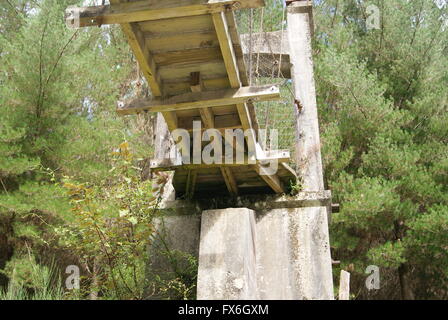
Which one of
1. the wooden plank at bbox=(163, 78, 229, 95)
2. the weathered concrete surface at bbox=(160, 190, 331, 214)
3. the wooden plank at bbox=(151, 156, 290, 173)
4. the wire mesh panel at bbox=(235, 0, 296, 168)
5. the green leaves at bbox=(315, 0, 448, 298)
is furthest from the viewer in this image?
the green leaves at bbox=(315, 0, 448, 298)

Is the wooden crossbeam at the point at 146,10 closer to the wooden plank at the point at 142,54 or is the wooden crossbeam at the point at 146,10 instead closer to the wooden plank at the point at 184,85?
the wooden plank at the point at 142,54

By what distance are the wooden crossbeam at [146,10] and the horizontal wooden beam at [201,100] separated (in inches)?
24.1

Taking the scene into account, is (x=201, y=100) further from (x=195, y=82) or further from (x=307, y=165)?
(x=307, y=165)

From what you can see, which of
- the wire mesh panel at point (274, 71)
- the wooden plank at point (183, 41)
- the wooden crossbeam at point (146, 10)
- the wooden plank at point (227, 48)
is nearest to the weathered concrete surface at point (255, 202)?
the wire mesh panel at point (274, 71)

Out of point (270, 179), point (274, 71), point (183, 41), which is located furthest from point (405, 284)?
point (183, 41)

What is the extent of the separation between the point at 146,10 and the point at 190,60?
1.84 feet

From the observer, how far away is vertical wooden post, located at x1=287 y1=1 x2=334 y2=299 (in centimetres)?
379

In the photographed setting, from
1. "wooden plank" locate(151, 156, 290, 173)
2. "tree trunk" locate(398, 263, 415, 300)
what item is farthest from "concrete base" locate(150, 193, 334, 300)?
"tree trunk" locate(398, 263, 415, 300)

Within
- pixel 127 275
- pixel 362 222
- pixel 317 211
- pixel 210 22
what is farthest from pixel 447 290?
pixel 210 22

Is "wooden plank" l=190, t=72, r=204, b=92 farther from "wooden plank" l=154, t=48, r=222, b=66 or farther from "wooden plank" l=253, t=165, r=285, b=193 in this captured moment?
"wooden plank" l=253, t=165, r=285, b=193

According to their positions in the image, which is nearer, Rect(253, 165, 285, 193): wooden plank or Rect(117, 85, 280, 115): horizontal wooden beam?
Rect(117, 85, 280, 115): horizontal wooden beam

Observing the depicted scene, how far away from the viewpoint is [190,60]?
3.12m

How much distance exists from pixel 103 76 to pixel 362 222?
15.9 feet

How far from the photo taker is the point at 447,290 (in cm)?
862
